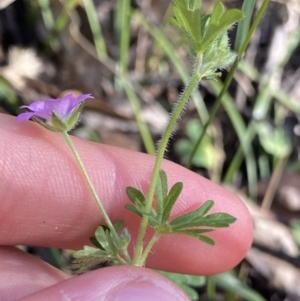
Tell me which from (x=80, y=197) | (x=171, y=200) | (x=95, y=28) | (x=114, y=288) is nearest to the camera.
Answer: (x=114, y=288)

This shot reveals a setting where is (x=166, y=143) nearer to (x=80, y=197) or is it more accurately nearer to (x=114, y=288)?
(x=114, y=288)

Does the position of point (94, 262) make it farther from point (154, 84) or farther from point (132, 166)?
point (154, 84)

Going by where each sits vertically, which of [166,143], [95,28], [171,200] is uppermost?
[95,28]

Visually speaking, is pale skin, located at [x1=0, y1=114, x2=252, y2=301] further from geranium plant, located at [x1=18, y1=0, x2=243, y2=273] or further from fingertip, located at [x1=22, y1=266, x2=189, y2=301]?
fingertip, located at [x1=22, y1=266, x2=189, y2=301]

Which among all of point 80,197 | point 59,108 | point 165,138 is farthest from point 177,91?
point 165,138

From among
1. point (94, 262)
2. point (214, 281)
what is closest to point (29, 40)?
point (214, 281)

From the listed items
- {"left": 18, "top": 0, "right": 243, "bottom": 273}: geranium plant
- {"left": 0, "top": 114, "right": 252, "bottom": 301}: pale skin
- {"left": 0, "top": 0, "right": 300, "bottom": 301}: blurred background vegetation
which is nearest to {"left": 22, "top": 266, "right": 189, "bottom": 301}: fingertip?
{"left": 18, "top": 0, "right": 243, "bottom": 273}: geranium plant
